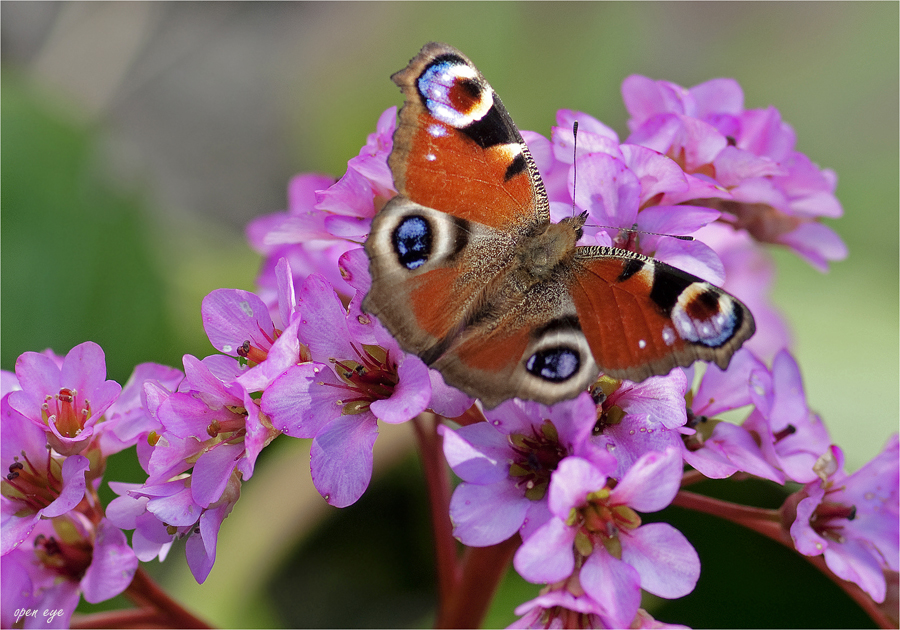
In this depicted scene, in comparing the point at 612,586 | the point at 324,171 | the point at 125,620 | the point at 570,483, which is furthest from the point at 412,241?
the point at 324,171

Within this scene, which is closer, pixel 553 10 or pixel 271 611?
pixel 271 611

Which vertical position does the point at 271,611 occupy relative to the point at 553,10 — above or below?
below

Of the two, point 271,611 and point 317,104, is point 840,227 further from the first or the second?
point 271,611

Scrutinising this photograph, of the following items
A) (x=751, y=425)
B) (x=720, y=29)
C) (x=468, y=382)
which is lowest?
(x=751, y=425)

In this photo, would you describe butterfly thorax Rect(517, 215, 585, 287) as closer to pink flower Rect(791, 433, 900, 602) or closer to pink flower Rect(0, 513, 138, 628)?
pink flower Rect(791, 433, 900, 602)

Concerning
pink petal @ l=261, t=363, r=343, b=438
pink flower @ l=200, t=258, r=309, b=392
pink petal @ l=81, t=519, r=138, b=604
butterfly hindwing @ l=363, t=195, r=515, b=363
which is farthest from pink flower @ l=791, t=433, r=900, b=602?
pink petal @ l=81, t=519, r=138, b=604

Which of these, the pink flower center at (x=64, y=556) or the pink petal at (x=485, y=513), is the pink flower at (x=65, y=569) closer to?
the pink flower center at (x=64, y=556)

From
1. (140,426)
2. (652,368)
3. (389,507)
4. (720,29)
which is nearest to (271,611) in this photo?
(389,507)
